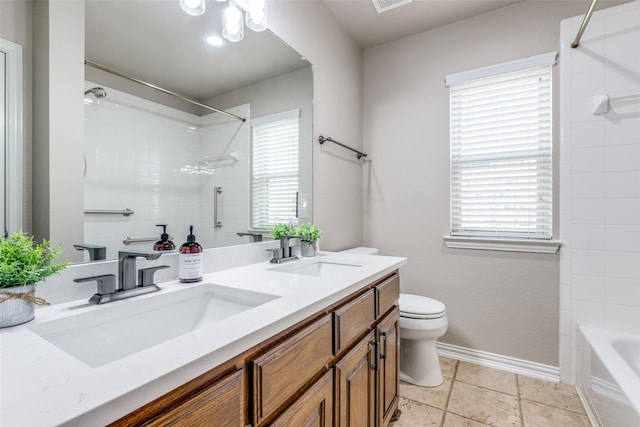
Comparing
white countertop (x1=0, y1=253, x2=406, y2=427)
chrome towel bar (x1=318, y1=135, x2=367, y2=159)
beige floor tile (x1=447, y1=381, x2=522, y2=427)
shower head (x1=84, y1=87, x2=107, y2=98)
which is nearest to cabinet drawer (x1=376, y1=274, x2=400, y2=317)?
white countertop (x1=0, y1=253, x2=406, y2=427)

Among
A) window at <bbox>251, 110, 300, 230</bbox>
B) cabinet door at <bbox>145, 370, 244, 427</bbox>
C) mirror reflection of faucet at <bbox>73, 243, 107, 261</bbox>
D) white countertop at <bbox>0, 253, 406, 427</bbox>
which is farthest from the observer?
window at <bbox>251, 110, 300, 230</bbox>

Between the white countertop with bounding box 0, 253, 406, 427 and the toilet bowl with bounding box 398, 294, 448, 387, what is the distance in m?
1.29

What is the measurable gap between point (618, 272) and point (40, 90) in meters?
2.86

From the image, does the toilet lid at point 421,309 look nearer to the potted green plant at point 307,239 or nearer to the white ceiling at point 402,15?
the potted green plant at point 307,239

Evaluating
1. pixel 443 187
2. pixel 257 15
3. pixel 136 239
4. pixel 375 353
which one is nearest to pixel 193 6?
pixel 257 15

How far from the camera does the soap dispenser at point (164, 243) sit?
1124 millimetres

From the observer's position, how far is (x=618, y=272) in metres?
1.87

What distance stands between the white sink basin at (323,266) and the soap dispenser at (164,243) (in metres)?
0.55

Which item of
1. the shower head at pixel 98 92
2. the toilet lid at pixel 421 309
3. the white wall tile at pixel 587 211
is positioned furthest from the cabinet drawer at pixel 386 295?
the white wall tile at pixel 587 211

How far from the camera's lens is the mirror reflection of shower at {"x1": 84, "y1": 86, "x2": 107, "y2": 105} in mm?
929

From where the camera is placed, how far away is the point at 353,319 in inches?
44.4

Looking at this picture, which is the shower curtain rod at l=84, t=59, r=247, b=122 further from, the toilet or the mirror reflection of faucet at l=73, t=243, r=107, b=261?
the toilet

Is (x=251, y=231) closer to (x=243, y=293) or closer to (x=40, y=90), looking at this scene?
(x=243, y=293)

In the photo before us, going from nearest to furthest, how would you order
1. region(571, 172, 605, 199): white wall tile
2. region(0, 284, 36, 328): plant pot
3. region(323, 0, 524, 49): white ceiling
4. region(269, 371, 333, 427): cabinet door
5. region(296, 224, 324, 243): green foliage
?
region(0, 284, 36, 328): plant pot → region(269, 371, 333, 427): cabinet door → region(296, 224, 324, 243): green foliage → region(571, 172, 605, 199): white wall tile → region(323, 0, 524, 49): white ceiling
